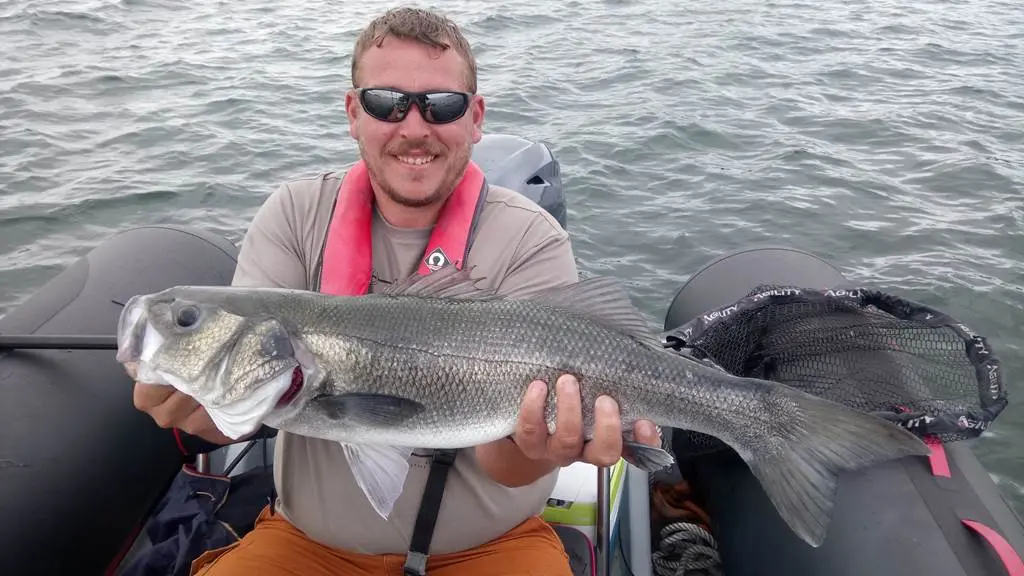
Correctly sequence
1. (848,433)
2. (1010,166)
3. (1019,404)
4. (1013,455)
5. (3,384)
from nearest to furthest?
(848,433) → (3,384) → (1013,455) → (1019,404) → (1010,166)

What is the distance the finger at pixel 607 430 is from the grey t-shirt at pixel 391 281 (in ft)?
2.16

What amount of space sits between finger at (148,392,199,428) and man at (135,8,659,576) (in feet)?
0.21

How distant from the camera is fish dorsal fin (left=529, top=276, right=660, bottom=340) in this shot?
120 inches

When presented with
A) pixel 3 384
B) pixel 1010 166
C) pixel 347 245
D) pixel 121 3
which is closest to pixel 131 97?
pixel 121 3

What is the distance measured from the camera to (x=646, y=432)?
9.56 ft

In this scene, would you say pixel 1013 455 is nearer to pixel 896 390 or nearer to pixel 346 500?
pixel 896 390

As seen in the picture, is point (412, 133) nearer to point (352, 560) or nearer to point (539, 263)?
point (539, 263)

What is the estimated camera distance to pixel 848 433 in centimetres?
279

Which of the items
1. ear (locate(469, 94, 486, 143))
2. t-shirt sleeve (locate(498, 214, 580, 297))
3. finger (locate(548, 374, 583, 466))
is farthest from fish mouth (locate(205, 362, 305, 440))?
ear (locate(469, 94, 486, 143))

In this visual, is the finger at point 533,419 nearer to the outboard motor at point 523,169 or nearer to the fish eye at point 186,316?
the fish eye at point 186,316

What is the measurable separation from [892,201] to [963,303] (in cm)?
244

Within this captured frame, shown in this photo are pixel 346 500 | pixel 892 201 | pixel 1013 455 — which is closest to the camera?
pixel 346 500

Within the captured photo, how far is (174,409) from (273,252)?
87cm

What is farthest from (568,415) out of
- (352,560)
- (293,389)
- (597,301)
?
(352,560)
